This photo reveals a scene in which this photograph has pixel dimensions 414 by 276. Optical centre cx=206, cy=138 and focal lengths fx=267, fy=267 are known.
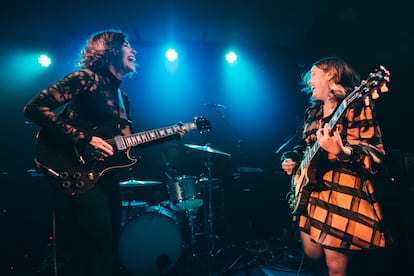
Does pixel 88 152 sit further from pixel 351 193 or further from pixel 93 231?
pixel 351 193

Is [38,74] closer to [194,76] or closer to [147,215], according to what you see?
[194,76]

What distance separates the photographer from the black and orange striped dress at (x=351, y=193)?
5.51 ft

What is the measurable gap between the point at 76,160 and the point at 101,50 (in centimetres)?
127

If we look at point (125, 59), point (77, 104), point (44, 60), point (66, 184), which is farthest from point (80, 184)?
point (44, 60)

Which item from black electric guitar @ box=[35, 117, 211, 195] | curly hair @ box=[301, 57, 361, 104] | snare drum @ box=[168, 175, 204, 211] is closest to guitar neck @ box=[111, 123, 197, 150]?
black electric guitar @ box=[35, 117, 211, 195]

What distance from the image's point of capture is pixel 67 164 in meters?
2.05

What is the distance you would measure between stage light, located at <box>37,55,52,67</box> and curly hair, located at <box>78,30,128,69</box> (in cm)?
438

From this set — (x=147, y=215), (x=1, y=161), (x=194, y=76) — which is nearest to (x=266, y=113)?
(x=194, y=76)

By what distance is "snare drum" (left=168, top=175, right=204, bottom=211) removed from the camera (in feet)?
14.9

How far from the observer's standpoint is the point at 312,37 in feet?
18.6

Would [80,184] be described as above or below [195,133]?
below

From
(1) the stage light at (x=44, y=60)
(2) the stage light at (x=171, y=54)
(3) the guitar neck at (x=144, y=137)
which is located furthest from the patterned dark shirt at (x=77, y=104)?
(1) the stage light at (x=44, y=60)

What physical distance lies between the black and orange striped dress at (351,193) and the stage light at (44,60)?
6689mm

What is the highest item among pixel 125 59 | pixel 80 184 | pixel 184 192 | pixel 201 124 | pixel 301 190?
pixel 125 59
